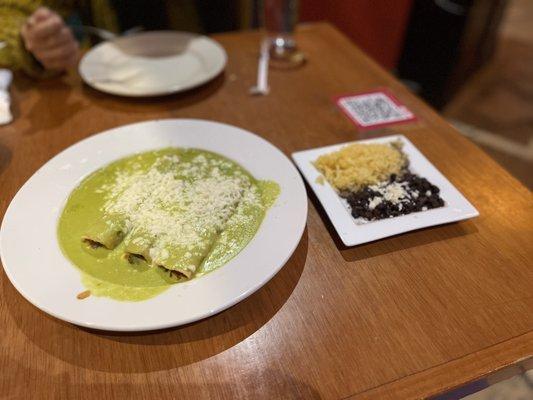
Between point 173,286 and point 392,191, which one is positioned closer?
point 173,286

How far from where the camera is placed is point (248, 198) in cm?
85

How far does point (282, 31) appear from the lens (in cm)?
155

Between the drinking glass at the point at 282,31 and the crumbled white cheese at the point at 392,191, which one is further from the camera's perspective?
the drinking glass at the point at 282,31

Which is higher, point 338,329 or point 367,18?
point 338,329

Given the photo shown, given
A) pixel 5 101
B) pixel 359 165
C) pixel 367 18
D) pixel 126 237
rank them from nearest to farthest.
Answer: pixel 126 237 < pixel 359 165 < pixel 5 101 < pixel 367 18

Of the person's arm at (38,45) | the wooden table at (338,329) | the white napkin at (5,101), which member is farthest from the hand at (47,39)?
the wooden table at (338,329)

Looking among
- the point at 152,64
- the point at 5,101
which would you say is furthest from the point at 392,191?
the point at 5,101

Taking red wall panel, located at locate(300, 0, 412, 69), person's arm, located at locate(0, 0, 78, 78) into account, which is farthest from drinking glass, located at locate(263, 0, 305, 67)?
red wall panel, located at locate(300, 0, 412, 69)

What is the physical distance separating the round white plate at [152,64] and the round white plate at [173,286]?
0.26m

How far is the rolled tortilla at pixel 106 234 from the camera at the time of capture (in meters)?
A: 0.75

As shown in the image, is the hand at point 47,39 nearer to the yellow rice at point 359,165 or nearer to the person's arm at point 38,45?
the person's arm at point 38,45

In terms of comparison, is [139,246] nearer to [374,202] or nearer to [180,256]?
[180,256]

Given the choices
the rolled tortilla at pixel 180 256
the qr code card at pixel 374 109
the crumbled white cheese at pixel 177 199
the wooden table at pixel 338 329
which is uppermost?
the rolled tortilla at pixel 180 256

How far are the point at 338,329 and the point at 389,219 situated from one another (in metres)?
0.26
